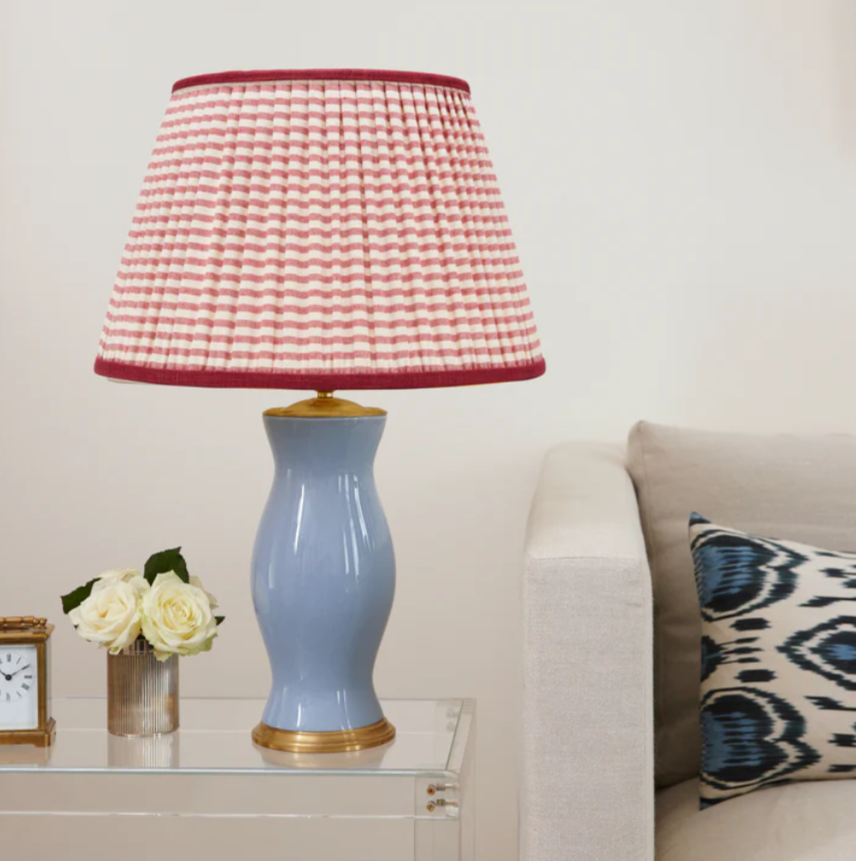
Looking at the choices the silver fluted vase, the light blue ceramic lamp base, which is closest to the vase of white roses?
the silver fluted vase

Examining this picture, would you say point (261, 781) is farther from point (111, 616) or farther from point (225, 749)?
point (111, 616)

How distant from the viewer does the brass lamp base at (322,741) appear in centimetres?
115

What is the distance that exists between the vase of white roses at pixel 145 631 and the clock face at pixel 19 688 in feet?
0.21

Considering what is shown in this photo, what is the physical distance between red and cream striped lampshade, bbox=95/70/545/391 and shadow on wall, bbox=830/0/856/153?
103 cm

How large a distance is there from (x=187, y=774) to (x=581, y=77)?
123 cm

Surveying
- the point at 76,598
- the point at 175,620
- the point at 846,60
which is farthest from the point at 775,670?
the point at 846,60

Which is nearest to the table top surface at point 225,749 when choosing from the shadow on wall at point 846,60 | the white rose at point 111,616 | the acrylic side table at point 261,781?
the acrylic side table at point 261,781

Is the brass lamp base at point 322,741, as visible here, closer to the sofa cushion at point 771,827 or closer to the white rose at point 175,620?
the white rose at point 175,620

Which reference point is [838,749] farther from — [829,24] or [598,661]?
[829,24]

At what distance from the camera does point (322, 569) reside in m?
1.12

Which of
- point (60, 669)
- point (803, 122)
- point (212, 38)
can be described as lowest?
point (60, 669)

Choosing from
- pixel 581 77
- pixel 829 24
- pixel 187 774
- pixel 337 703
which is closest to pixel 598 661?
pixel 337 703

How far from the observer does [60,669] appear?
1.98 meters

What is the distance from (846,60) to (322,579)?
124 cm
